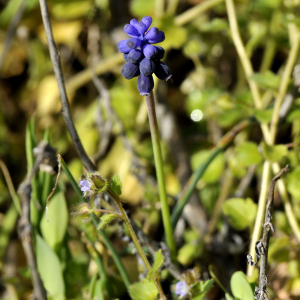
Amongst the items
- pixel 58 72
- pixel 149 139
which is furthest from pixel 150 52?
pixel 149 139

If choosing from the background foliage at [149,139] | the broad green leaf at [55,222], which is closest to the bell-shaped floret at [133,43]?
the background foliage at [149,139]

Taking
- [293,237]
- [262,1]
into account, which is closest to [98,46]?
[262,1]

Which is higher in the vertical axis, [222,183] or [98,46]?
[98,46]

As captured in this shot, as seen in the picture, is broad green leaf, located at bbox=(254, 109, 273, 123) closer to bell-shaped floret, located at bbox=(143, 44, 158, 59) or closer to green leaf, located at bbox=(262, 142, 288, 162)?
green leaf, located at bbox=(262, 142, 288, 162)

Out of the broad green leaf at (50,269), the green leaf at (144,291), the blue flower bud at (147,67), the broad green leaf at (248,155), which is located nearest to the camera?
the blue flower bud at (147,67)

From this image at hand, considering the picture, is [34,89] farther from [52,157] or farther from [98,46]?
[52,157]

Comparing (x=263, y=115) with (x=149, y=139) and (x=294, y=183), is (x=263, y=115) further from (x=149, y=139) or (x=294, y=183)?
(x=149, y=139)

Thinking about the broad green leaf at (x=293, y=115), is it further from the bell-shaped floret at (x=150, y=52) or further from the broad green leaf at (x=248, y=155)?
the bell-shaped floret at (x=150, y=52)

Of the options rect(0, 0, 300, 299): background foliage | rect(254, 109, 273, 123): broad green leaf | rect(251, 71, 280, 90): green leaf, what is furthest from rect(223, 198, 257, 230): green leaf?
rect(251, 71, 280, 90): green leaf
